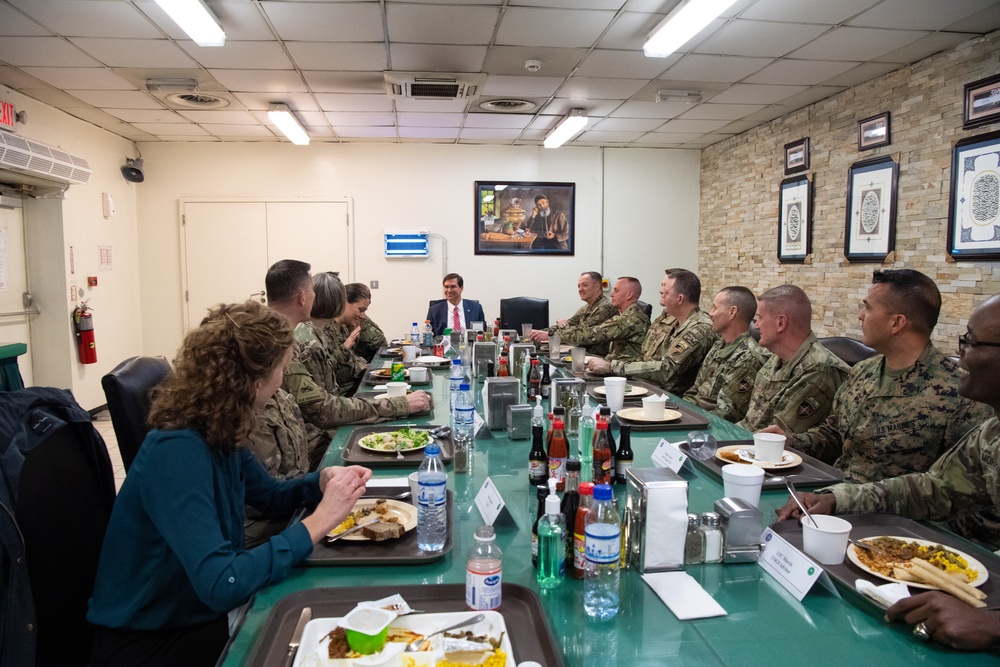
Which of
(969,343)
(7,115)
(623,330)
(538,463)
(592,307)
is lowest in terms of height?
(538,463)

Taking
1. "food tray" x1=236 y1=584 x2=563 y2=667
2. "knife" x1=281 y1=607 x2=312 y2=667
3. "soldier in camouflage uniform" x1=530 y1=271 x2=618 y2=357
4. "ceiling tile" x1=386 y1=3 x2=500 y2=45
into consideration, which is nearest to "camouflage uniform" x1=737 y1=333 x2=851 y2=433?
"food tray" x1=236 y1=584 x2=563 y2=667

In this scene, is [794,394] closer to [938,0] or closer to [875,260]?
[938,0]

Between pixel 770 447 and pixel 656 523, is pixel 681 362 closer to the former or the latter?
pixel 770 447

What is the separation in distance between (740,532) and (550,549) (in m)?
0.46

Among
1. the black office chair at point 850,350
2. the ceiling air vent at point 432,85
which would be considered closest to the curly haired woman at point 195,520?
the black office chair at point 850,350

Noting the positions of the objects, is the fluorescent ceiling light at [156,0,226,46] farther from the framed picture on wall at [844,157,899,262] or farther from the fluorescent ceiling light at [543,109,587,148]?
the framed picture on wall at [844,157,899,262]

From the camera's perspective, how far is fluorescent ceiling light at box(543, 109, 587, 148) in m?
6.07

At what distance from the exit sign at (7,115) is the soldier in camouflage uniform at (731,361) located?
5.57 metres

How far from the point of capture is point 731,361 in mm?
3516

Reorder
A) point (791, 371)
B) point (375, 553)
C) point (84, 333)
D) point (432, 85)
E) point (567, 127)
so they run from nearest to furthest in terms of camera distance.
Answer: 1. point (375, 553)
2. point (791, 371)
3. point (432, 85)
4. point (84, 333)
5. point (567, 127)

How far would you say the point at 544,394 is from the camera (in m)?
3.27

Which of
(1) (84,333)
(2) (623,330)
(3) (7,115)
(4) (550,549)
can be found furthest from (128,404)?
(1) (84,333)

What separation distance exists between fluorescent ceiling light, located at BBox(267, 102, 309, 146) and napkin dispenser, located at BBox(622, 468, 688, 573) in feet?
17.7

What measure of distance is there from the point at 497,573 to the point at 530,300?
6046 millimetres
